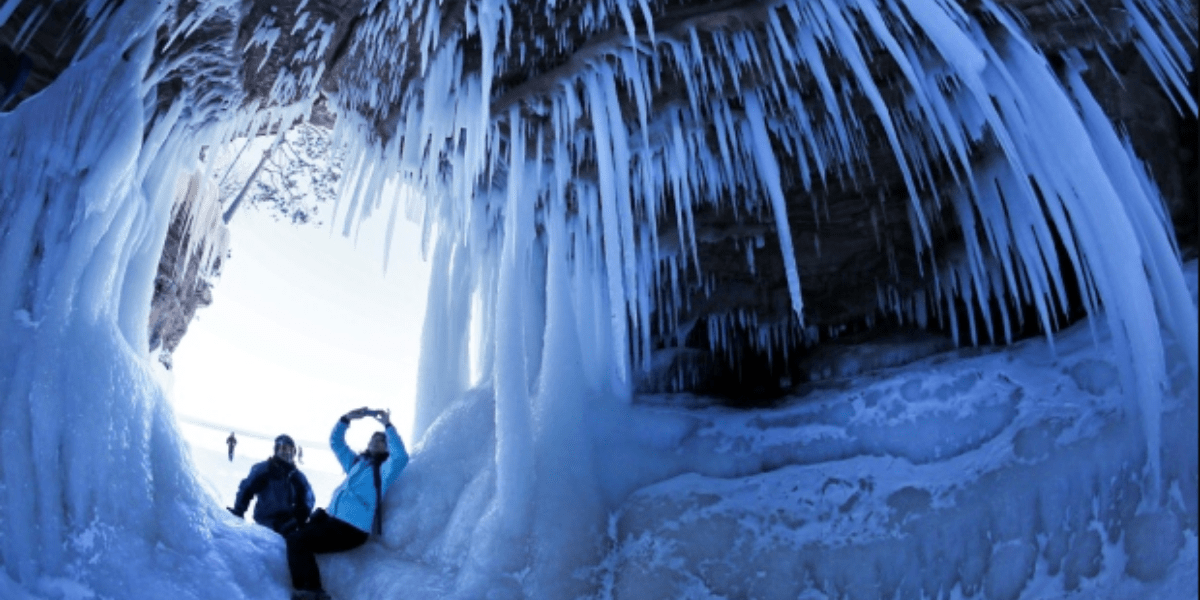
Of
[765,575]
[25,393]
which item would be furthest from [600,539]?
[25,393]

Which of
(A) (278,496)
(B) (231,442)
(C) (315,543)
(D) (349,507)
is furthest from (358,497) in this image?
(B) (231,442)

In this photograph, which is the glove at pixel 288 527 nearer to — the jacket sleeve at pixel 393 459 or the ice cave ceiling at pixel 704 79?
the jacket sleeve at pixel 393 459

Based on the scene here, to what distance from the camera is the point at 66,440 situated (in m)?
4.17

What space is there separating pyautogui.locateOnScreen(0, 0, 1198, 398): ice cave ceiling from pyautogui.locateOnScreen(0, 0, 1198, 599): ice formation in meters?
0.03

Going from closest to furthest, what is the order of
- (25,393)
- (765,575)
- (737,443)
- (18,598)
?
1. (18,598)
2. (25,393)
3. (765,575)
4. (737,443)

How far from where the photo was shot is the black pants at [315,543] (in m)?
4.59

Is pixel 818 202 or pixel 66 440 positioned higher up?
pixel 818 202

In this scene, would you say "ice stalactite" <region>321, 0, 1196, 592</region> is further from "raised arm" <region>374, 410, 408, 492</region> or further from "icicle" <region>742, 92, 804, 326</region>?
"raised arm" <region>374, 410, 408, 492</region>

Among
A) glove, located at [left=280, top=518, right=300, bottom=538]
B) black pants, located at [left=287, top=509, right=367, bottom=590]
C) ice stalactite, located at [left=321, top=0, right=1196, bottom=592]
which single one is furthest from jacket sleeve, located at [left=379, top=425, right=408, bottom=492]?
ice stalactite, located at [left=321, top=0, right=1196, bottom=592]

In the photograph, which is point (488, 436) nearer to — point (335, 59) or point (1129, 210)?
point (335, 59)

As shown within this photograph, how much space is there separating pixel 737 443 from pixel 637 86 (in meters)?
2.34

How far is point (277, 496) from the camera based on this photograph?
5.25 m

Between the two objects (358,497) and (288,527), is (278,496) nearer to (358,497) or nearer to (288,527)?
(288,527)

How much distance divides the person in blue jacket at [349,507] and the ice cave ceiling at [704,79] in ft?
5.50
